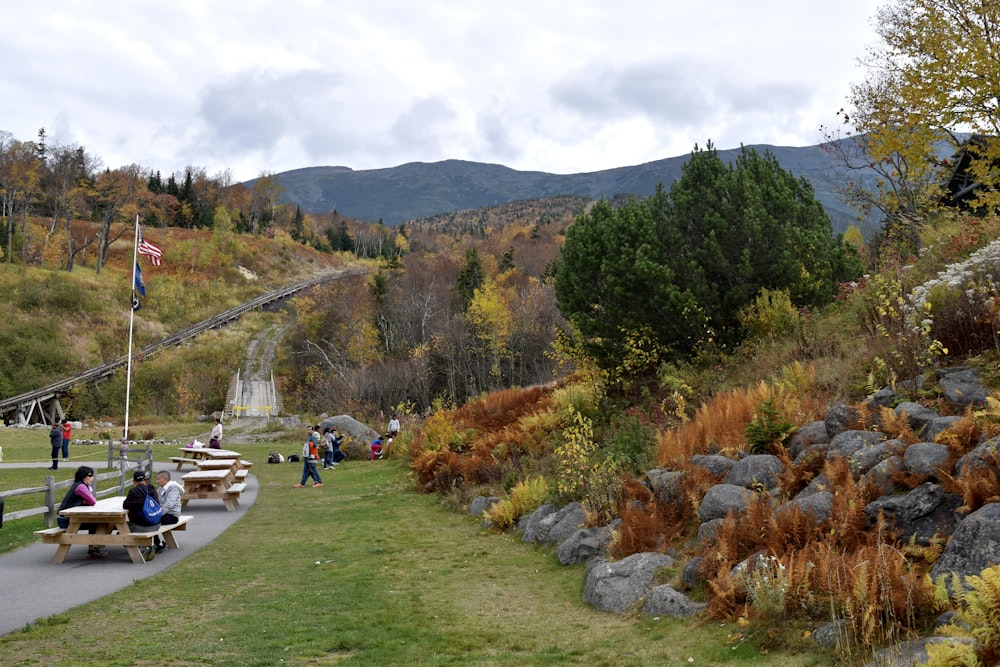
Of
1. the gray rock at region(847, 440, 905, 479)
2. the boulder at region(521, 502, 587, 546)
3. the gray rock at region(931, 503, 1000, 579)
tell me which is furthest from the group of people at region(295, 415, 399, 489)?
the gray rock at region(931, 503, 1000, 579)

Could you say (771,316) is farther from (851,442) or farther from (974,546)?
(974,546)

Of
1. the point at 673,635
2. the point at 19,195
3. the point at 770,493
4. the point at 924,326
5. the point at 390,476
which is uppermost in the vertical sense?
the point at 19,195

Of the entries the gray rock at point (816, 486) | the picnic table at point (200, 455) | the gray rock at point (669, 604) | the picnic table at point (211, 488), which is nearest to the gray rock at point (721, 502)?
the gray rock at point (816, 486)

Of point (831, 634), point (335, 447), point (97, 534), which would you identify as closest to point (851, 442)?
point (831, 634)

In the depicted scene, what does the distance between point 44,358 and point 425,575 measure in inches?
2069

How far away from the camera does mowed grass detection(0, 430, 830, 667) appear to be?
19.2 ft

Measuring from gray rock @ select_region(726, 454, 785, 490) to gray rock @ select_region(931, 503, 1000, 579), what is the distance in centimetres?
241

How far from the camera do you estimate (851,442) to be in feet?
24.8

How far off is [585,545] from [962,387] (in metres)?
4.59

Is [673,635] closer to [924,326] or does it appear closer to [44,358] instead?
[924,326]

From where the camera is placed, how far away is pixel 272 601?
7816 millimetres

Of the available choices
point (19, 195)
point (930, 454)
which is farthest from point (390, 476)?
point (19, 195)

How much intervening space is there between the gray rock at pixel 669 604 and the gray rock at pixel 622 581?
26 cm

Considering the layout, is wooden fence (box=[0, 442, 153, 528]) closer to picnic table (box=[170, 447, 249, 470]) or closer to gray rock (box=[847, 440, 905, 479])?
picnic table (box=[170, 447, 249, 470])
